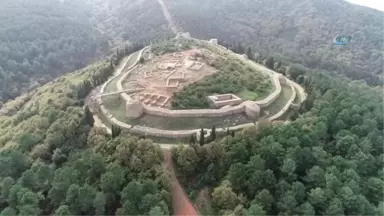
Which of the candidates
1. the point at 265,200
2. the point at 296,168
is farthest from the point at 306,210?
the point at 296,168

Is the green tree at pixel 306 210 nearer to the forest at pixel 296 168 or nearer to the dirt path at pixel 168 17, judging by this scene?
the forest at pixel 296 168

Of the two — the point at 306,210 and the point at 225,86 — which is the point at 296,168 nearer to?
the point at 306,210

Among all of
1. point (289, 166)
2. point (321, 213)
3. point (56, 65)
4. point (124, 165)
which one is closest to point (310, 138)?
point (289, 166)

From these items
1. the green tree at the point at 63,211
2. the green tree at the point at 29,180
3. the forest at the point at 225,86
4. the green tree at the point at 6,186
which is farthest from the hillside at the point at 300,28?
the green tree at the point at 63,211

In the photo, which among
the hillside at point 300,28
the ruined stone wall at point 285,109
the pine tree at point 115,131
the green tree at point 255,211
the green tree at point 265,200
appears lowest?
the hillside at point 300,28

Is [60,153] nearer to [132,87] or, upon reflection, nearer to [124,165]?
[124,165]

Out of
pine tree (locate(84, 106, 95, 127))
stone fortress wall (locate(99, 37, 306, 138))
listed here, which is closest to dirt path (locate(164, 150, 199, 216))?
stone fortress wall (locate(99, 37, 306, 138))

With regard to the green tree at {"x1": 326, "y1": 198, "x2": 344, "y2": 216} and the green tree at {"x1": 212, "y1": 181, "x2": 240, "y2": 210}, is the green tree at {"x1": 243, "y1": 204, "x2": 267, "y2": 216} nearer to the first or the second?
the green tree at {"x1": 212, "y1": 181, "x2": 240, "y2": 210}
